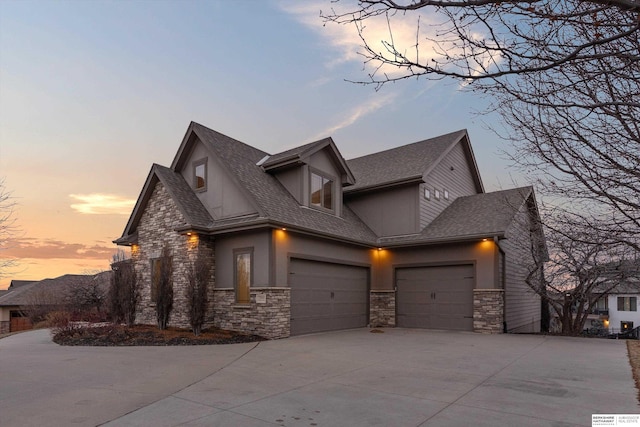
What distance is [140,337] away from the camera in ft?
39.0

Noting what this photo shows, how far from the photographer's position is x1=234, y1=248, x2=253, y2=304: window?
13617mm

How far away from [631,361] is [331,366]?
21.3 feet

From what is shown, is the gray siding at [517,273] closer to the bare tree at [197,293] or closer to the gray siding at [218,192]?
the gray siding at [218,192]

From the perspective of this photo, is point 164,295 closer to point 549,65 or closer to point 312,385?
point 312,385

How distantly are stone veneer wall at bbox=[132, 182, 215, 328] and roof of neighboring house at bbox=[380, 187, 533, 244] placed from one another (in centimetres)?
Result: 733

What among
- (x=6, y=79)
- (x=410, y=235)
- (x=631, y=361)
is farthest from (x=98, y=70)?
(x=631, y=361)

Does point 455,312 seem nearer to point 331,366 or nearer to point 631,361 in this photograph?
point 631,361

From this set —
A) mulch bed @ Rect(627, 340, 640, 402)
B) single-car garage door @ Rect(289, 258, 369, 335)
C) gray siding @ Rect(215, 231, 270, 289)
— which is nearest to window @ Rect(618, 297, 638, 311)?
mulch bed @ Rect(627, 340, 640, 402)

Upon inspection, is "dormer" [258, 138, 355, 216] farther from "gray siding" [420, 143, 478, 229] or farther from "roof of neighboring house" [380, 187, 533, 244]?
"gray siding" [420, 143, 478, 229]

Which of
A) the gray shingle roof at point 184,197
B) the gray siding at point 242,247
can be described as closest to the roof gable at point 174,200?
the gray shingle roof at point 184,197

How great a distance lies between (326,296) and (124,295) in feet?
22.6

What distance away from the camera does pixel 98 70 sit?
49.3 feet

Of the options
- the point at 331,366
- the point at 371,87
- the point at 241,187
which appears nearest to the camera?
the point at 371,87

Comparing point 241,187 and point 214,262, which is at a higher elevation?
point 241,187
